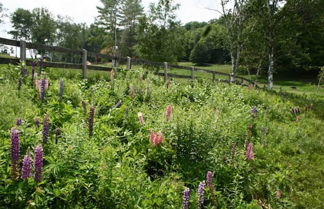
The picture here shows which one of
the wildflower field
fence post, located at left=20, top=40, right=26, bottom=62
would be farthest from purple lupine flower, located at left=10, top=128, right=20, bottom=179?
fence post, located at left=20, top=40, right=26, bottom=62

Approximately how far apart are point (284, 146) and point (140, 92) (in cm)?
374

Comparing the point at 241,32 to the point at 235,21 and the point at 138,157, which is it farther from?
the point at 138,157

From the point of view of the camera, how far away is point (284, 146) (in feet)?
22.6

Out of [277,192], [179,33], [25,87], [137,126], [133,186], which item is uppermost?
[179,33]

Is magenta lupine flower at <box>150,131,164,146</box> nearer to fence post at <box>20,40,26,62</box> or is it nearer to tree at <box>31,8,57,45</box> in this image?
fence post at <box>20,40,26,62</box>

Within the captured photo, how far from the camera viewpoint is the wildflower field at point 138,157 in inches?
121

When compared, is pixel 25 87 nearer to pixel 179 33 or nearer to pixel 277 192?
pixel 277 192

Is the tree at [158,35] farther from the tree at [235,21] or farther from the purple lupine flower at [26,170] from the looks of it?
the purple lupine flower at [26,170]

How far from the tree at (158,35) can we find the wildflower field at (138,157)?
24127 millimetres

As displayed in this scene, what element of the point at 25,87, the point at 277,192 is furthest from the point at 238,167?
the point at 25,87

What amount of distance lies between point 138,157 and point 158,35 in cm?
2902

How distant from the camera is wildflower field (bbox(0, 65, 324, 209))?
121 inches

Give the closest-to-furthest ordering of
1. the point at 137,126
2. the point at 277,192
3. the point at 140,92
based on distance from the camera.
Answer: the point at 277,192, the point at 137,126, the point at 140,92

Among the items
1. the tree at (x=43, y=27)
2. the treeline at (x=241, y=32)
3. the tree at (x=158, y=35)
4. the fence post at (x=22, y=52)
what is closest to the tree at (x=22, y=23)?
the tree at (x=43, y=27)
